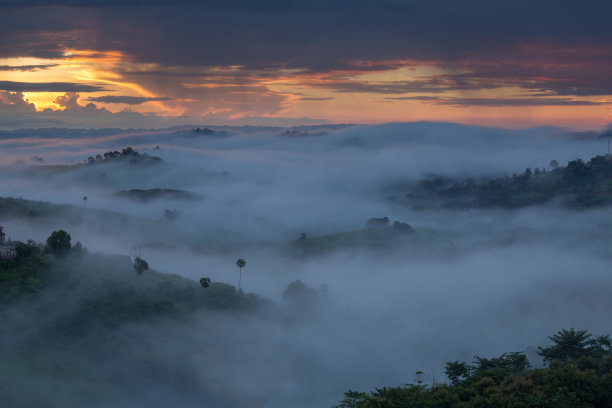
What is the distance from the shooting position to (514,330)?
16438 centimetres

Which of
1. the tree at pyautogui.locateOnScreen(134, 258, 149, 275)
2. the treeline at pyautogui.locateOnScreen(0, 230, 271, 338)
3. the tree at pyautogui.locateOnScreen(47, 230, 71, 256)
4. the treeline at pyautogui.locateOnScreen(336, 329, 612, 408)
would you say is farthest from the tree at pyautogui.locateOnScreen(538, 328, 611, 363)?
the tree at pyautogui.locateOnScreen(47, 230, 71, 256)

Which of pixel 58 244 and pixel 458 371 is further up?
pixel 58 244

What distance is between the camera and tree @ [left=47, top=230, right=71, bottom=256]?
377 ft

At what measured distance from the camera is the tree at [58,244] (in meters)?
115

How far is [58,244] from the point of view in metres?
116

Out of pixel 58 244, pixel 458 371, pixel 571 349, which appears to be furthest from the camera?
pixel 58 244

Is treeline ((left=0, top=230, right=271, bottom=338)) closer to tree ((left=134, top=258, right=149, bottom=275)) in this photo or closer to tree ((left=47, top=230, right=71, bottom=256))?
tree ((left=134, top=258, right=149, bottom=275))

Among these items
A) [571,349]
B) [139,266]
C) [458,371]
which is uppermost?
[139,266]

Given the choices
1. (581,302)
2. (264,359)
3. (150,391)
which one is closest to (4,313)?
Result: (150,391)

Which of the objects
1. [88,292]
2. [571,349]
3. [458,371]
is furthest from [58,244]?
[571,349]

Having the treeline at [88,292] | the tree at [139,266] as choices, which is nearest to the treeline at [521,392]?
the treeline at [88,292]

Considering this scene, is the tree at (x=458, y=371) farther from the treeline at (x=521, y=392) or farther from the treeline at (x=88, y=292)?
the treeline at (x=88, y=292)

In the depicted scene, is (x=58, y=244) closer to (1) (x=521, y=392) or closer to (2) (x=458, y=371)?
(2) (x=458, y=371)

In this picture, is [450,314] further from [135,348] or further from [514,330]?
[135,348]
